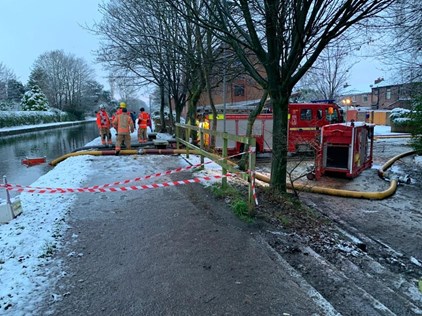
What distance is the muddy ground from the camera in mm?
3400

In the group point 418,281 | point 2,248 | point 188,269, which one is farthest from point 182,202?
point 418,281

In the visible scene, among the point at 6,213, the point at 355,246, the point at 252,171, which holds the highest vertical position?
the point at 252,171

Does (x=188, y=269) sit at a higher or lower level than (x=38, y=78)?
lower

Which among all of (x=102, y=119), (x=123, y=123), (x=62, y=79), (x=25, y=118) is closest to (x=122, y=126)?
(x=123, y=123)

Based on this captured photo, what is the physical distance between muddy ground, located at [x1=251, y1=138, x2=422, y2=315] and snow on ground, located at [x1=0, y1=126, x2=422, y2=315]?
2930mm

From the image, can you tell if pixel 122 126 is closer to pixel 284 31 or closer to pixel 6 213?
pixel 6 213

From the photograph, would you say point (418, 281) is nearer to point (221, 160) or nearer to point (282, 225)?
point (282, 225)

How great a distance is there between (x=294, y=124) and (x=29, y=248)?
12.2 metres

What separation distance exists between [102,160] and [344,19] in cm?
910

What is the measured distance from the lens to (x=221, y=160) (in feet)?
21.8

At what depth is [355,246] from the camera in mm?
4812

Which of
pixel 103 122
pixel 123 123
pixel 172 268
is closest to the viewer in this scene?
pixel 172 268

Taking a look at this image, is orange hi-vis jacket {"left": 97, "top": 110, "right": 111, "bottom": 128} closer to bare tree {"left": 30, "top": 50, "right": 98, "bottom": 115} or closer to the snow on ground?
the snow on ground

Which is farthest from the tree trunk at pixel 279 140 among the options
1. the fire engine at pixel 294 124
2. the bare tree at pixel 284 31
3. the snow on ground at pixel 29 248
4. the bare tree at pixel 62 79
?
the bare tree at pixel 62 79
